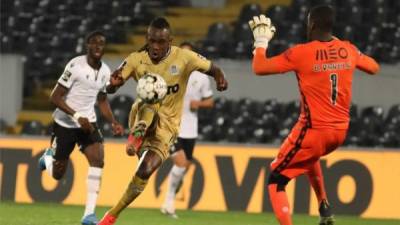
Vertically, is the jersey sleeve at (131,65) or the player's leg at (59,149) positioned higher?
the jersey sleeve at (131,65)

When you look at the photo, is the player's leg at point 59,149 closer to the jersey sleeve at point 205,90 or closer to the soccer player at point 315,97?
the jersey sleeve at point 205,90

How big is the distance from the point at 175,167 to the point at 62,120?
211 cm

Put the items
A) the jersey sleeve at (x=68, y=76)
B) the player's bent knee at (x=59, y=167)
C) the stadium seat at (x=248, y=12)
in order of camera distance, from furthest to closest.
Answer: the stadium seat at (x=248, y=12) < the player's bent knee at (x=59, y=167) < the jersey sleeve at (x=68, y=76)

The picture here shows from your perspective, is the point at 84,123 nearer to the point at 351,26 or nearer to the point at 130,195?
the point at 130,195

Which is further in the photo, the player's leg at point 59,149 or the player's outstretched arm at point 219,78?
the player's leg at point 59,149

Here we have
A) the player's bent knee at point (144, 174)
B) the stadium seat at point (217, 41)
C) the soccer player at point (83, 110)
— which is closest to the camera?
the player's bent knee at point (144, 174)

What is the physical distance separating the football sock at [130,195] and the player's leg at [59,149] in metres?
2.70

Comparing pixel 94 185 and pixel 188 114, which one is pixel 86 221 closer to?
pixel 94 185

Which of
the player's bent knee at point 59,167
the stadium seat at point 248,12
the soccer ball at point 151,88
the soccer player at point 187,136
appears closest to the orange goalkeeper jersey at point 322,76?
the soccer ball at point 151,88

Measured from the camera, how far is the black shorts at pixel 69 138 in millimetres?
13453

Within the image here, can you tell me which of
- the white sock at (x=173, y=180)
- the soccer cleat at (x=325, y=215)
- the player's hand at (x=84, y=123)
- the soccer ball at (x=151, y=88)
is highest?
the soccer ball at (x=151, y=88)

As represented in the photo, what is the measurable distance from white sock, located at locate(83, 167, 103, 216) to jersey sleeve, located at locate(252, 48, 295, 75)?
339cm

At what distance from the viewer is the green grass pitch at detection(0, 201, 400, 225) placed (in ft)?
44.2

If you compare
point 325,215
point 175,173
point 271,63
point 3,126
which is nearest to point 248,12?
point 3,126
